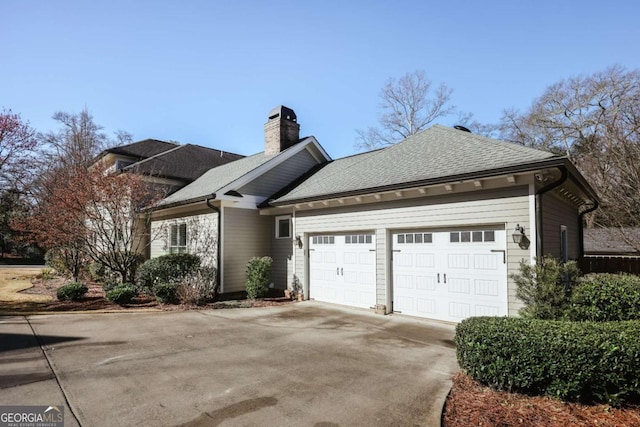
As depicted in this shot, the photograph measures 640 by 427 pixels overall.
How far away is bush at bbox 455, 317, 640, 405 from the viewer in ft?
12.1

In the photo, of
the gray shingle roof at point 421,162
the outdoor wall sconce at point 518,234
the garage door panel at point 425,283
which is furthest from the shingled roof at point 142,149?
the outdoor wall sconce at point 518,234

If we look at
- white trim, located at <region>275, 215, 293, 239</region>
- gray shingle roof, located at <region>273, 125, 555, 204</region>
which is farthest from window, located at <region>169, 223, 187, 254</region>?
gray shingle roof, located at <region>273, 125, 555, 204</region>

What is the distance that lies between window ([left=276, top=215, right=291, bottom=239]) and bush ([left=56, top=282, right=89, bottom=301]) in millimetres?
6898

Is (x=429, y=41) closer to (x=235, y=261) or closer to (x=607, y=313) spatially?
(x=607, y=313)

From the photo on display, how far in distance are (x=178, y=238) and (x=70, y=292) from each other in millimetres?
4254

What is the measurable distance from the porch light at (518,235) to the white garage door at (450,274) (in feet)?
1.10

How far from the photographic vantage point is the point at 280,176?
1414 cm

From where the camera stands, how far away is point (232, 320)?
8711mm

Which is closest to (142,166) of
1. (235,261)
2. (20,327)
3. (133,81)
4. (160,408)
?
(133,81)

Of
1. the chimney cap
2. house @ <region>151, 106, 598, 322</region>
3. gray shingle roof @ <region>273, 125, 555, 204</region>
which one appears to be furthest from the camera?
the chimney cap

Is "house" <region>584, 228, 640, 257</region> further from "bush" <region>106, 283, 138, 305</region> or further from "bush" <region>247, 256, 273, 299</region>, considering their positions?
"bush" <region>106, 283, 138, 305</region>

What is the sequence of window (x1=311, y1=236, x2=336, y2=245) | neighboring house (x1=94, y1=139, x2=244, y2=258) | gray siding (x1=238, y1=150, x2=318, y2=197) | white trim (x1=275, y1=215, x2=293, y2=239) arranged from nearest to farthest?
1. window (x1=311, y1=236, x2=336, y2=245)
2. white trim (x1=275, y1=215, x2=293, y2=239)
3. gray siding (x1=238, y1=150, x2=318, y2=197)
4. neighboring house (x1=94, y1=139, x2=244, y2=258)

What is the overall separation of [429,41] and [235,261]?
9.96 metres

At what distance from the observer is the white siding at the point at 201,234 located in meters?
12.4
